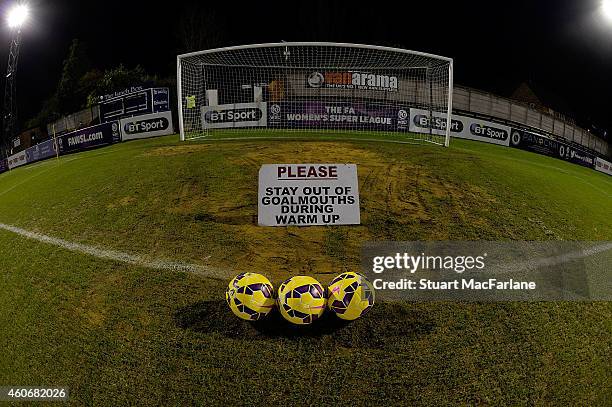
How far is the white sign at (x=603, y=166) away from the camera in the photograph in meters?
23.9

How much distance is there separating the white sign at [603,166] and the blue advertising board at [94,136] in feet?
89.2

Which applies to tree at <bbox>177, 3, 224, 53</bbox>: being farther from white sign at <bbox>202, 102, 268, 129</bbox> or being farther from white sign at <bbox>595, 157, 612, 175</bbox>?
white sign at <bbox>595, 157, 612, 175</bbox>

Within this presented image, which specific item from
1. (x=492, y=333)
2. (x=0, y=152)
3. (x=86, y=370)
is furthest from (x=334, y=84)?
(x=0, y=152)

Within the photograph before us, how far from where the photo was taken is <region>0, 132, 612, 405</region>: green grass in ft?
17.5

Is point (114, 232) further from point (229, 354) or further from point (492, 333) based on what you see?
point (492, 333)

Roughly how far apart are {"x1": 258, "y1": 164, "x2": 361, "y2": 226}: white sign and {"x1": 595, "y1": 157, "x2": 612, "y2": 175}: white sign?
2164cm

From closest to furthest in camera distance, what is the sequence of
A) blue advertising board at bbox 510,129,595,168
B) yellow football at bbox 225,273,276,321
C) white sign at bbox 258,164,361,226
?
yellow football at bbox 225,273,276,321
white sign at bbox 258,164,361,226
blue advertising board at bbox 510,129,595,168

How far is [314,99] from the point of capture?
18.4 metres

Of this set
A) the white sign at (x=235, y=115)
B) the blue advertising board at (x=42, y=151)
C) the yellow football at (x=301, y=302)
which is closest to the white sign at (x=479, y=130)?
the white sign at (x=235, y=115)

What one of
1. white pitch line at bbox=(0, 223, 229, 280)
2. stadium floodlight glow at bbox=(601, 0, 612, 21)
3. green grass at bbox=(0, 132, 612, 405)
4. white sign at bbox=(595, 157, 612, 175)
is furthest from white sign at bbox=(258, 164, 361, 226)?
stadium floodlight glow at bbox=(601, 0, 612, 21)

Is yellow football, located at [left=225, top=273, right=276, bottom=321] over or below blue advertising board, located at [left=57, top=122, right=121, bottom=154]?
below

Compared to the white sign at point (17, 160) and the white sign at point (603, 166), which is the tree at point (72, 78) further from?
the white sign at point (603, 166)

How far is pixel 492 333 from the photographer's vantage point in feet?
20.2

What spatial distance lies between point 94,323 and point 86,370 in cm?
94
